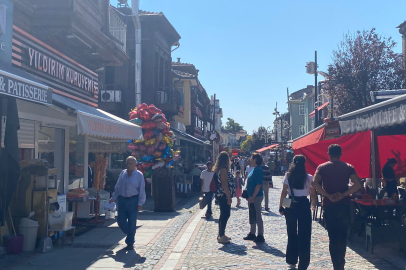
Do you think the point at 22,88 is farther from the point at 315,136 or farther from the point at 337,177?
the point at 315,136

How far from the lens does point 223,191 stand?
8.12 m

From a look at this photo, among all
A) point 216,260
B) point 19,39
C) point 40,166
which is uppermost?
point 19,39

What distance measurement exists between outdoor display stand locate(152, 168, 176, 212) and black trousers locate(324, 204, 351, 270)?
26.2ft

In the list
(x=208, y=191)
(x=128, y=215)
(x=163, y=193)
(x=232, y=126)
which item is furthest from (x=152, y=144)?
(x=232, y=126)

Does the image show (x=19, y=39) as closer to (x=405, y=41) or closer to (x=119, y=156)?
(x=119, y=156)

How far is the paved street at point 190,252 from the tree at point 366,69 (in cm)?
1300

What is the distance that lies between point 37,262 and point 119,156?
15806mm

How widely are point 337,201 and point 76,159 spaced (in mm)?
8302

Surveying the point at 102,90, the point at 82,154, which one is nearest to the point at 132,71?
the point at 102,90

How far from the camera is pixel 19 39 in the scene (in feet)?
28.9

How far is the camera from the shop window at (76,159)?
454 inches

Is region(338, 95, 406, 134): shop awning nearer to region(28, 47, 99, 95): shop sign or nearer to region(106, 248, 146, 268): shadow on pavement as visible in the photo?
region(106, 248, 146, 268): shadow on pavement

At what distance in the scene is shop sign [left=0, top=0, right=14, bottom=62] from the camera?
7.85m

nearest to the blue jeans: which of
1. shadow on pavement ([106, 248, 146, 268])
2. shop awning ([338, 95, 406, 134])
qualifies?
shadow on pavement ([106, 248, 146, 268])
